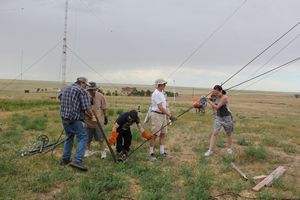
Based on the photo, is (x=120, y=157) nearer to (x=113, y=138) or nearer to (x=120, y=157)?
(x=120, y=157)

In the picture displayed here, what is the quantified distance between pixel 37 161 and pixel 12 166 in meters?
0.72

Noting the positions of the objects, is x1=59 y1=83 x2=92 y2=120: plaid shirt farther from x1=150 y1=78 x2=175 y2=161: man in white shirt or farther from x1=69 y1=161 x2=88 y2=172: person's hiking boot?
x1=150 y1=78 x2=175 y2=161: man in white shirt

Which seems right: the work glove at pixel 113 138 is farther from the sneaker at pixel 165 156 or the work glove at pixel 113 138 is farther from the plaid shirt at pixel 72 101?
the sneaker at pixel 165 156

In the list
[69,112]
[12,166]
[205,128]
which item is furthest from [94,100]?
[205,128]

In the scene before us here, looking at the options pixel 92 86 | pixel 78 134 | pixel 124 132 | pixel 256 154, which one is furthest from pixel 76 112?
pixel 256 154

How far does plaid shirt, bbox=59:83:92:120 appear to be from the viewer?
764 cm

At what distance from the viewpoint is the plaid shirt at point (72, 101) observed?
25.1ft

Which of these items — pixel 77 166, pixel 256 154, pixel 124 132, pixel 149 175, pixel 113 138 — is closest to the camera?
pixel 149 175

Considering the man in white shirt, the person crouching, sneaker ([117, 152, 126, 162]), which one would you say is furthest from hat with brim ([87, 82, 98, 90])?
sneaker ([117, 152, 126, 162])

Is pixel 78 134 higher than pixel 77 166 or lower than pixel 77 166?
higher

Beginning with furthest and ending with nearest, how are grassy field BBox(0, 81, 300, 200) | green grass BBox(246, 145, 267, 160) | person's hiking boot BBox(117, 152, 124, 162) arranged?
green grass BBox(246, 145, 267, 160)
person's hiking boot BBox(117, 152, 124, 162)
grassy field BBox(0, 81, 300, 200)

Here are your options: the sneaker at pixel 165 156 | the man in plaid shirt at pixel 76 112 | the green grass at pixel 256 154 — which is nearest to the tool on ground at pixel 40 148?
the man in plaid shirt at pixel 76 112

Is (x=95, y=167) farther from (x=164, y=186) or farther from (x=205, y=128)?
(x=205, y=128)

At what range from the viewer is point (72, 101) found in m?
7.66
